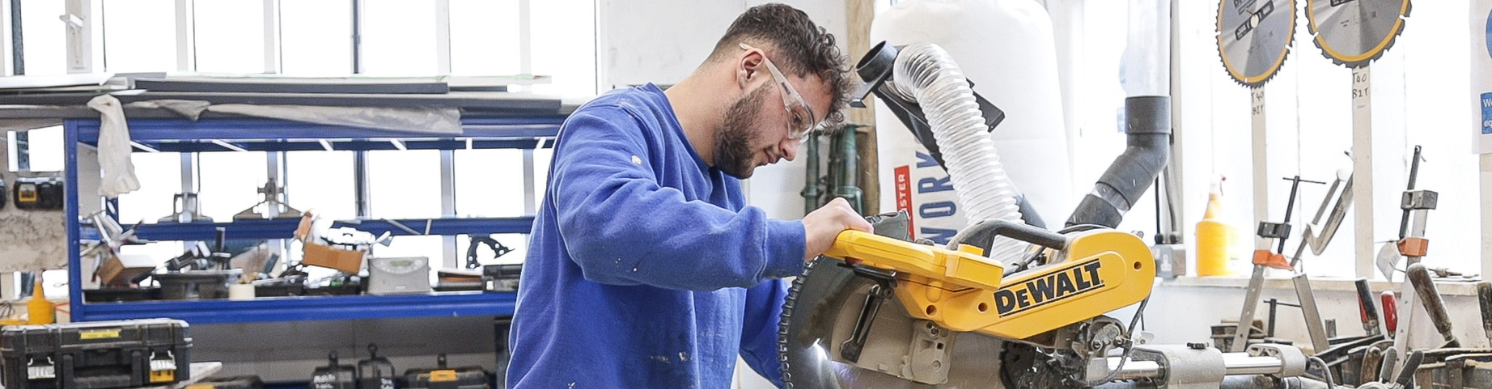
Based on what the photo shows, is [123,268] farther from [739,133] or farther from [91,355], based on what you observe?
[739,133]

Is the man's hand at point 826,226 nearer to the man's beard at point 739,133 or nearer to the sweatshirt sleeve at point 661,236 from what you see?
the sweatshirt sleeve at point 661,236

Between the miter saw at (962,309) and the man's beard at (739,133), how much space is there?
0.76 ft

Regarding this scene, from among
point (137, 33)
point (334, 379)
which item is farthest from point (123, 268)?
point (137, 33)

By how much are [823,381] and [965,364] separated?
0.16 meters

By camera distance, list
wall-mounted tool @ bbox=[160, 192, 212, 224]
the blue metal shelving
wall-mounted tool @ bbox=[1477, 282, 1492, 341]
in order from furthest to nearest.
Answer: wall-mounted tool @ bbox=[160, 192, 212, 224], the blue metal shelving, wall-mounted tool @ bbox=[1477, 282, 1492, 341]

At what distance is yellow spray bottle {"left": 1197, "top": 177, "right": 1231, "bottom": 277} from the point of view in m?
3.29

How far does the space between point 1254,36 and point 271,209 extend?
390 centimetres

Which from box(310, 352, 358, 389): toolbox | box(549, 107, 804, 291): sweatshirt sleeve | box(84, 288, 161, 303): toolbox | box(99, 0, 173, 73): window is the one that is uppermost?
box(99, 0, 173, 73): window

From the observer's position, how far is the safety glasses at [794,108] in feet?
4.70

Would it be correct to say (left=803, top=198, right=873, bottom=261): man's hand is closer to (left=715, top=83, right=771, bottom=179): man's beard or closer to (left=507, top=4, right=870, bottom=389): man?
(left=507, top=4, right=870, bottom=389): man

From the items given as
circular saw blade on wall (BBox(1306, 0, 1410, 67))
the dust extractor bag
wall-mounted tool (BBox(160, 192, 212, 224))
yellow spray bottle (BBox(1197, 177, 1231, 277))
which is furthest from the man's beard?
wall-mounted tool (BBox(160, 192, 212, 224))

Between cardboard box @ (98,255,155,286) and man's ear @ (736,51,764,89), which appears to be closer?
man's ear @ (736,51,764,89)

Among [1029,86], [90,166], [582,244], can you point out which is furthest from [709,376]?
[90,166]

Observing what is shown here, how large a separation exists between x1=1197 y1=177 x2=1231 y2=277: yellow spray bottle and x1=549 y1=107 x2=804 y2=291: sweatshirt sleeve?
251 centimetres
